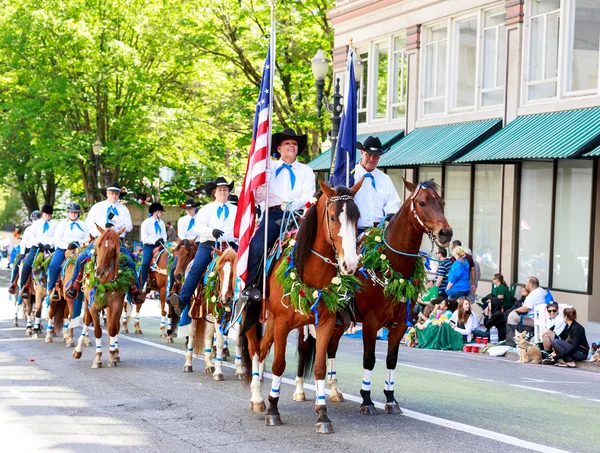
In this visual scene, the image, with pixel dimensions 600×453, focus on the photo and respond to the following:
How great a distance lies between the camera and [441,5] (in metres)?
30.8

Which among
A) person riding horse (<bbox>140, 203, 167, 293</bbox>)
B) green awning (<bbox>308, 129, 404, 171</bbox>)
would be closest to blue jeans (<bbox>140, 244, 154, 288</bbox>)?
person riding horse (<bbox>140, 203, 167, 293</bbox>)

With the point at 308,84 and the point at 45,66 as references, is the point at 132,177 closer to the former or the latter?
the point at 45,66

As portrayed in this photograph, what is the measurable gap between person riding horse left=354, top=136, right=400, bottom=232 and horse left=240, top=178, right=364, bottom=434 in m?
1.68

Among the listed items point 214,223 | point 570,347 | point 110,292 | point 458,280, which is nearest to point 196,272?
point 214,223

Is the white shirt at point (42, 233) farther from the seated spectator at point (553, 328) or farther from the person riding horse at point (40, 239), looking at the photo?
the seated spectator at point (553, 328)

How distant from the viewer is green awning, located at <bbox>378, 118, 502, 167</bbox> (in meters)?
27.5

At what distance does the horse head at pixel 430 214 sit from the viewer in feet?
33.7

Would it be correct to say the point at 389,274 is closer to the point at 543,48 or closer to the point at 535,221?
the point at 535,221

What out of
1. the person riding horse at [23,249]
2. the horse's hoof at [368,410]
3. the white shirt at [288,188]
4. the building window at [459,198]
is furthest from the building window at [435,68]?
the horse's hoof at [368,410]

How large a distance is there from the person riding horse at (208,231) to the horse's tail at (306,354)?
305cm

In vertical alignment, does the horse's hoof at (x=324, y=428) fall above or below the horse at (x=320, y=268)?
below

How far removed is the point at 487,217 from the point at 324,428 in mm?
19846

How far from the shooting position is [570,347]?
1812 cm

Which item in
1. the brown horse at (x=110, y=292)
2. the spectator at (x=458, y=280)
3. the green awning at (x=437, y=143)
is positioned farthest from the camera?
the green awning at (x=437, y=143)
